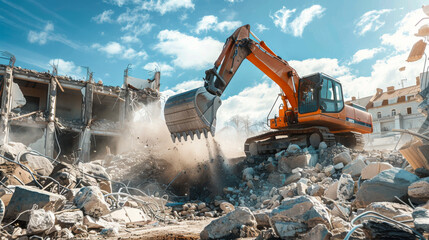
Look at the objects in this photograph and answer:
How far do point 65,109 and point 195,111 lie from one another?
1932 cm

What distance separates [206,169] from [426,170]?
6.87 m

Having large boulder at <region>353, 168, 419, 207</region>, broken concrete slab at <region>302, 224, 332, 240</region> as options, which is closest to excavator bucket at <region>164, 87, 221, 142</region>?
large boulder at <region>353, 168, 419, 207</region>

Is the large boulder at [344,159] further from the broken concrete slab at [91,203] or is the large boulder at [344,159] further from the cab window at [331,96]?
the broken concrete slab at [91,203]

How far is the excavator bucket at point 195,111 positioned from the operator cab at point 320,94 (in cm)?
439

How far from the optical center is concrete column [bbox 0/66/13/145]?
58.3ft

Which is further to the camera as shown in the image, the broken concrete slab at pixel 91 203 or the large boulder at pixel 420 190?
the broken concrete slab at pixel 91 203

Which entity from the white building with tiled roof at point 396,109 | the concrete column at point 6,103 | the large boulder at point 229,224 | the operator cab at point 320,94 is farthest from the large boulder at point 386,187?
the white building with tiled roof at point 396,109

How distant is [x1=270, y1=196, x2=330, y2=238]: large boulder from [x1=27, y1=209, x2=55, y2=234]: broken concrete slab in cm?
299

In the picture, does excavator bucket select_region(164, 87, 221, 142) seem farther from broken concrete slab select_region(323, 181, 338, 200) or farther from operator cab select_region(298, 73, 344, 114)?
operator cab select_region(298, 73, 344, 114)

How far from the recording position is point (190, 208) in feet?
24.8

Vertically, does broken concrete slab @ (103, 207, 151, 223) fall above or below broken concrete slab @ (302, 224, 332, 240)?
below

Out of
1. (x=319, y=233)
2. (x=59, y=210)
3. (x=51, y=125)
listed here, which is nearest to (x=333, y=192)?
(x=319, y=233)

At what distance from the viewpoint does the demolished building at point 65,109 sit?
1864cm

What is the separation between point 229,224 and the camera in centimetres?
393
